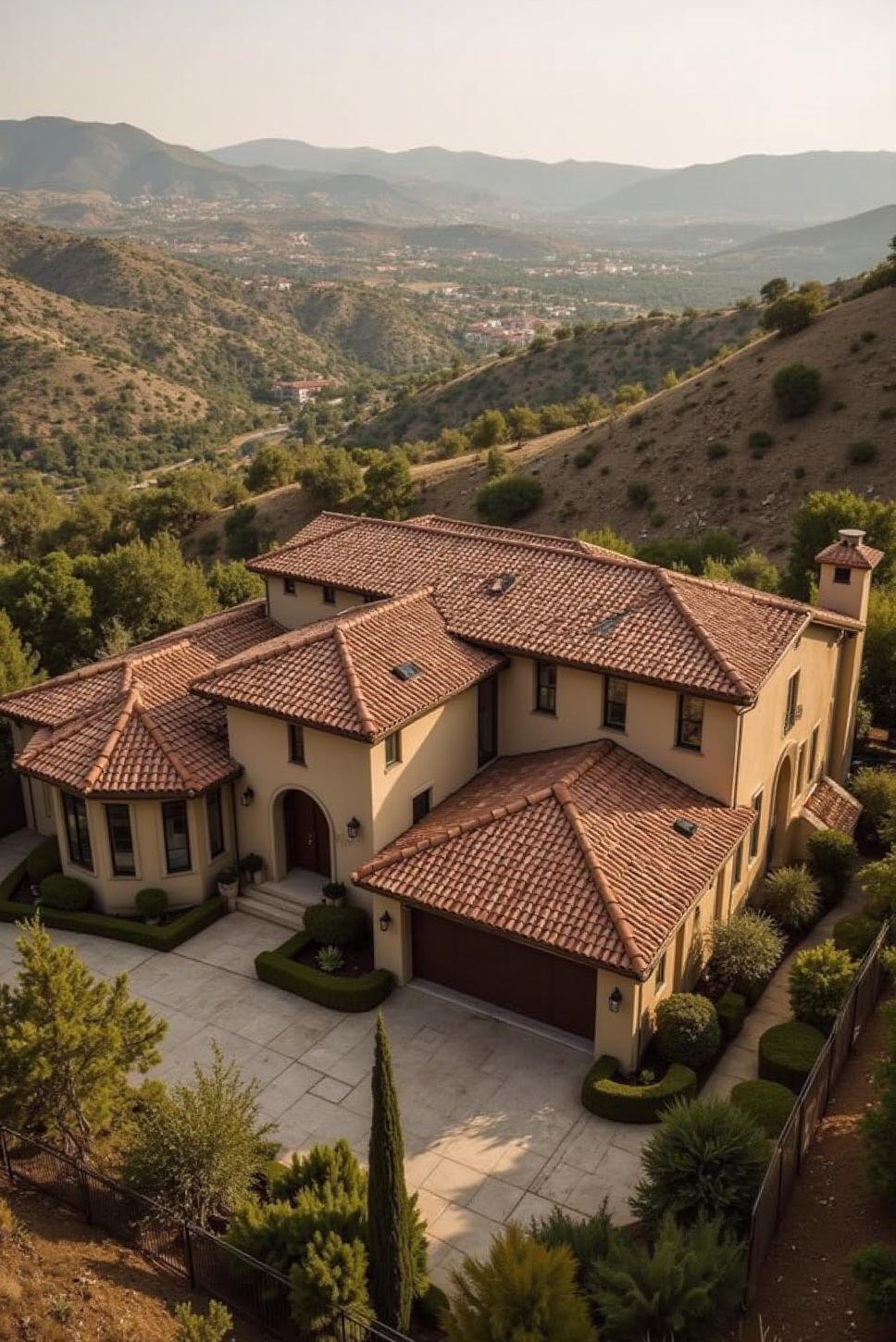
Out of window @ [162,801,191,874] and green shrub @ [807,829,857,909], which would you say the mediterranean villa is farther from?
green shrub @ [807,829,857,909]

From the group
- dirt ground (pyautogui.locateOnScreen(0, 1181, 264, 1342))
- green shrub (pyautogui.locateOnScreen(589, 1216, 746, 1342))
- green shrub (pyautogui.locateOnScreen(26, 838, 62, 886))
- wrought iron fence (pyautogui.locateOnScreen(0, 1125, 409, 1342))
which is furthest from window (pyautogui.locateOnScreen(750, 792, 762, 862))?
green shrub (pyautogui.locateOnScreen(26, 838, 62, 886))

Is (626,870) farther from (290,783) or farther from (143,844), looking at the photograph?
(143,844)

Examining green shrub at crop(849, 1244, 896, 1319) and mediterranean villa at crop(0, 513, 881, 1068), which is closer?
green shrub at crop(849, 1244, 896, 1319)

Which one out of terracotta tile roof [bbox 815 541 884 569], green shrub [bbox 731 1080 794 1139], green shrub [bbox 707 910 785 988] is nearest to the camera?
green shrub [bbox 731 1080 794 1139]

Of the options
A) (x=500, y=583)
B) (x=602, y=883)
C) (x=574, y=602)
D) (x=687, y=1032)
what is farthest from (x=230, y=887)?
(x=687, y=1032)

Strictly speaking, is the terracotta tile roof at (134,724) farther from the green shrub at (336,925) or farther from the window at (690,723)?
the window at (690,723)

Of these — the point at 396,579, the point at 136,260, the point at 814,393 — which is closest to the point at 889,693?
the point at 396,579
